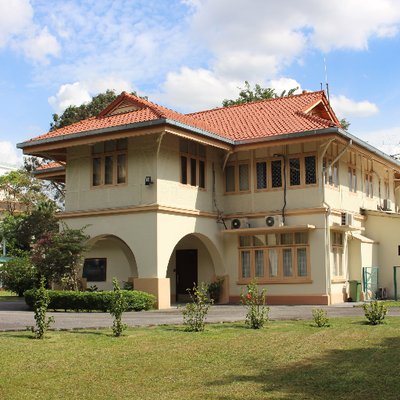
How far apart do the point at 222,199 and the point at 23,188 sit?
29.6 m

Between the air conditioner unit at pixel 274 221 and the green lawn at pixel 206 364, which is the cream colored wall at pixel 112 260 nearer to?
the air conditioner unit at pixel 274 221

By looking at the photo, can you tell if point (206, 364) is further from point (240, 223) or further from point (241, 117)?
point (241, 117)

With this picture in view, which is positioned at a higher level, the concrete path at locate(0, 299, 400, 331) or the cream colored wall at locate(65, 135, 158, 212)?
the cream colored wall at locate(65, 135, 158, 212)

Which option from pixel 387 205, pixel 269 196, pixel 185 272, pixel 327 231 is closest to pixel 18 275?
pixel 185 272

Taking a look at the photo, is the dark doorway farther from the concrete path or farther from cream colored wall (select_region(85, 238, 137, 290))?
the concrete path

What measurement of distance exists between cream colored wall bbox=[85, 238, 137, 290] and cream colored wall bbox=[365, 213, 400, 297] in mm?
10051

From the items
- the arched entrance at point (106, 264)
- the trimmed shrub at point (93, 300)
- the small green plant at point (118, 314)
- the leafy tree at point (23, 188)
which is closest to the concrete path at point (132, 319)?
the trimmed shrub at point (93, 300)

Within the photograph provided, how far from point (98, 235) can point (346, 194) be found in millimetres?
9778

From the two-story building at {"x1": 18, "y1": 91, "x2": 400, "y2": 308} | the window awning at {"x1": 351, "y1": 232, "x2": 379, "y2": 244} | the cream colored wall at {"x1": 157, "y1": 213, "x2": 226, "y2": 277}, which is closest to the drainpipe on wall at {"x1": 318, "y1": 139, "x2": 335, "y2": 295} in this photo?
the two-story building at {"x1": 18, "y1": 91, "x2": 400, "y2": 308}

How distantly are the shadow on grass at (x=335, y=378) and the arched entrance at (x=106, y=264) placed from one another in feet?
53.2

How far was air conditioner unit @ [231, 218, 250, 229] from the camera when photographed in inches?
946

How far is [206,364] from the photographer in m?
10.0

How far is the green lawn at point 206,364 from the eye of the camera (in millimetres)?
8227

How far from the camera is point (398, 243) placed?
26469 mm
